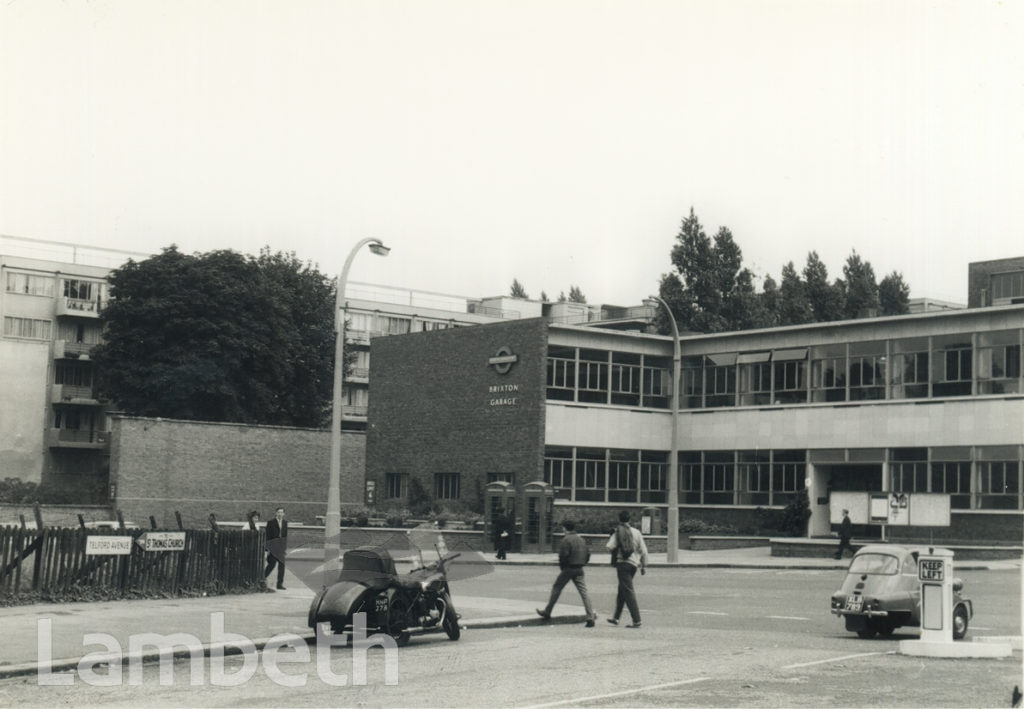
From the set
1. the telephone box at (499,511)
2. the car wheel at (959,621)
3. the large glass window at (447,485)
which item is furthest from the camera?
the large glass window at (447,485)

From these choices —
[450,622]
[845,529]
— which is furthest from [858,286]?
[450,622]

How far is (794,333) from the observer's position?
5450 centimetres

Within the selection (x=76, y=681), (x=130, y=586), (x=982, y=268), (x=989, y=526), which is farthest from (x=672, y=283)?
(x=76, y=681)

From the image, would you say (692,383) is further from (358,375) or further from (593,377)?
(358,375)

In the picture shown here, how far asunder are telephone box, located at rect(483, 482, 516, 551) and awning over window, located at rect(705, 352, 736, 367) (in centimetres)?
1533

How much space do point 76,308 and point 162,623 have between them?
6904cm

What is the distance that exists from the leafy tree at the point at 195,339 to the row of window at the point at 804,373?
1983cm

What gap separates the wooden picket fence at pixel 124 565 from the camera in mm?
20234

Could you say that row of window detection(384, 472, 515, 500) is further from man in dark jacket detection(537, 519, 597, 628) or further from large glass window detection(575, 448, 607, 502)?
man in dark jacket detection(537, 519, 597, 628)

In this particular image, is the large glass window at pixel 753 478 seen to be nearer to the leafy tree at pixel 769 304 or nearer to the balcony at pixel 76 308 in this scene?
the leafy tree at pixel 769 304

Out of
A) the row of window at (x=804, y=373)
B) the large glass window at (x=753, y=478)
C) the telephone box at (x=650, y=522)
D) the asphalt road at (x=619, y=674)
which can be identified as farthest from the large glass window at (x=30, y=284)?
the asphalt road at (x=619, y=674)

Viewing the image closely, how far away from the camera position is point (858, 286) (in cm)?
7456

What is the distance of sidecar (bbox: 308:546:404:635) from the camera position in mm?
16016

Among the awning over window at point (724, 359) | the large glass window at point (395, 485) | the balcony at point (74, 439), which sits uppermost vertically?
the awning over window at point (724, 359)
